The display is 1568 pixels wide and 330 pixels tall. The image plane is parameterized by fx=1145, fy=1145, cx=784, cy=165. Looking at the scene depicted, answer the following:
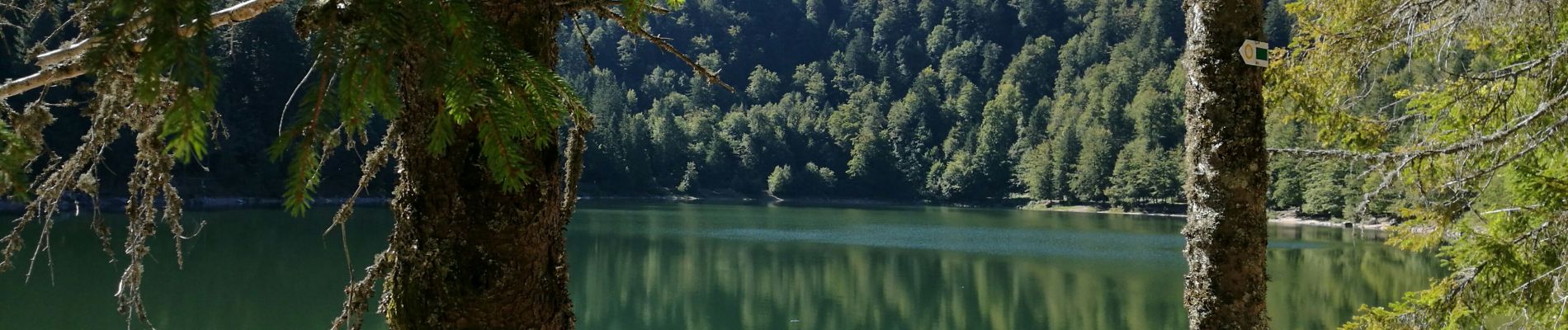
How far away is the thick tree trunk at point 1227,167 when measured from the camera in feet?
11.5

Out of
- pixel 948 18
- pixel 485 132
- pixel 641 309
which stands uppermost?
pixel 948 18

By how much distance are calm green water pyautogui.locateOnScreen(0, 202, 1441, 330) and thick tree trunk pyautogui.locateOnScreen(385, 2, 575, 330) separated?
9.20m

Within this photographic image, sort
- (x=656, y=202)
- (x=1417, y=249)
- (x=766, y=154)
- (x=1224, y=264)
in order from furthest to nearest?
(x=766, y=154)
(x=656, y=202)
(x=1417, y=249)
(x=1224, y=264)

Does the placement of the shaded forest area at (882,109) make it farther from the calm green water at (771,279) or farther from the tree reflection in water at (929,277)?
the tree reflection in water at (929,277)

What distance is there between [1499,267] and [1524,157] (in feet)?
2.00

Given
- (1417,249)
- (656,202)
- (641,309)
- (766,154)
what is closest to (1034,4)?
(766,154)

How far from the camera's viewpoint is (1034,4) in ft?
442

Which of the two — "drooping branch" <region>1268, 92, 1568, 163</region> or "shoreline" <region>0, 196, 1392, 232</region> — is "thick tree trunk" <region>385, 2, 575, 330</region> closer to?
"drooping branch" <region>1268, 92, 1568, 163</region>

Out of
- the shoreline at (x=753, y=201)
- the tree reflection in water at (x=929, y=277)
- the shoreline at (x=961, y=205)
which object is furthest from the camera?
the shoreline at (x=961, y=205)

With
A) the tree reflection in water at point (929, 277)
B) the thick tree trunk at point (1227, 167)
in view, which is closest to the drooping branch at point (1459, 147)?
the thick tree trunk at point (1227, 167)

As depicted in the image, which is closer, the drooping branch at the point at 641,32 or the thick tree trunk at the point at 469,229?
the thick tree trunk at the point at 469,229

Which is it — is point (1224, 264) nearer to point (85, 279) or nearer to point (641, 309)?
point (641, 309)

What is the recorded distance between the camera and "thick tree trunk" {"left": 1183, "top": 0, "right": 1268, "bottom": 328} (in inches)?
137

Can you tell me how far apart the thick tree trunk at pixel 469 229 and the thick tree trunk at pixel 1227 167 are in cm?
224
